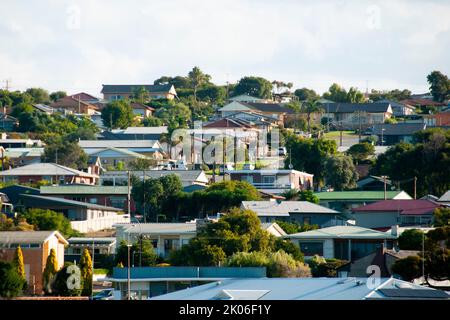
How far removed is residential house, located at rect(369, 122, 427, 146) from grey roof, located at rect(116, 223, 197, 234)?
23348 mm

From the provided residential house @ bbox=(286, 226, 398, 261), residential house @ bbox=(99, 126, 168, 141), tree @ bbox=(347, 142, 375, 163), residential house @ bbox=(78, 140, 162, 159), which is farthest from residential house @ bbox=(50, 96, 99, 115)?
residential house @ bbox=(286, 226, 398, 261)

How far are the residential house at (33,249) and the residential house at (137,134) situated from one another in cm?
2923

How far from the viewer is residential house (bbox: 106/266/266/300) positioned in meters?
15.6

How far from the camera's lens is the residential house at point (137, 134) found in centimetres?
5081

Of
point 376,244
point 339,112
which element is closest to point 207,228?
point 376,244

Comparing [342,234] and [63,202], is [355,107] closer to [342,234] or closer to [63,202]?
[63,202]

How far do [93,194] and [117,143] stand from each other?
14.6 meters

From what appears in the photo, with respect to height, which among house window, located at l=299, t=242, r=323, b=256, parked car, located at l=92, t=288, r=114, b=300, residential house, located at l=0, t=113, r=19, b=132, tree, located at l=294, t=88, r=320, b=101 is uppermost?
tree, located at l=294, t=88, r=320, b=101

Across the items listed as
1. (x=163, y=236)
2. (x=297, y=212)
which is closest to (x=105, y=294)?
(x=163, y=236)

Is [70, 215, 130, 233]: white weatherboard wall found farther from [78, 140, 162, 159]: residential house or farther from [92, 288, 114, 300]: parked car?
[78, 140, 162, 159]: residential house

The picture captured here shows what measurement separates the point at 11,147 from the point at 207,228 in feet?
89.1

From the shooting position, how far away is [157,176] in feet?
113

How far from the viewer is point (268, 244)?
20.9 metres
